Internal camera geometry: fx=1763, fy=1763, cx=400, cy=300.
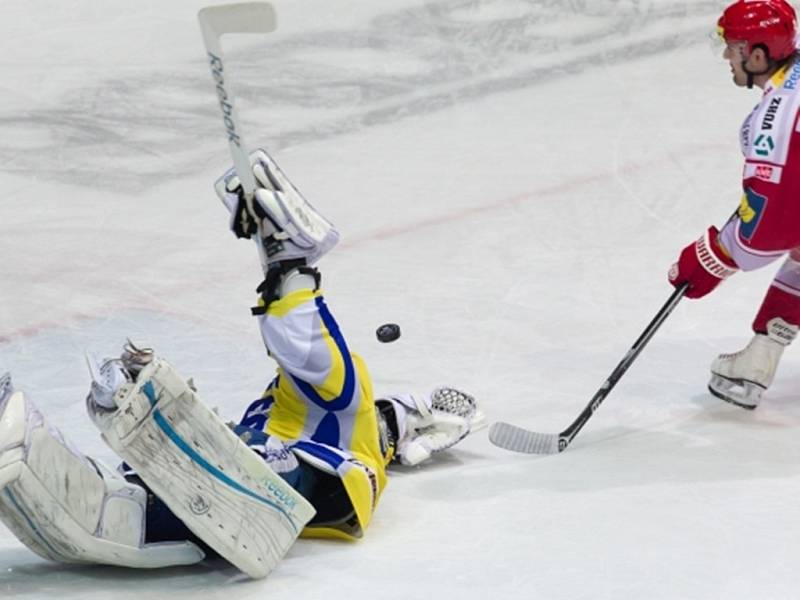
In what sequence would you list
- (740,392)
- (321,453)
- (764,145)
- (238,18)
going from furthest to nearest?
(740,392) < (764,145) < (321,453) < (238,18)

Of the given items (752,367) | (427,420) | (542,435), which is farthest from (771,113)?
(427,420)

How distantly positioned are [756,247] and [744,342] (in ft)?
2.20

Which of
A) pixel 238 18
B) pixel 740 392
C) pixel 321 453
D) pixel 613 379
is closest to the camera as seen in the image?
pixel 238 18

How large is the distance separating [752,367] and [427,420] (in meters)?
0.80

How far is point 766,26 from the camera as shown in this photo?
3.59 m

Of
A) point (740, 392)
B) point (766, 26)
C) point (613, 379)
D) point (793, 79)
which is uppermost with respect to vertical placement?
point (766, 26)

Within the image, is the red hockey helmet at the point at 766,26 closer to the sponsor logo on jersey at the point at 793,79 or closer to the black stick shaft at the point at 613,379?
the sponsor logo on jersey at the point at 793,79

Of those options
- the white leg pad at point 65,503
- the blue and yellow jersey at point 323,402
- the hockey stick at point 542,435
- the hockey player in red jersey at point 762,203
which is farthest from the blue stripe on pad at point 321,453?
the hockey player in red jersey at point 762,203

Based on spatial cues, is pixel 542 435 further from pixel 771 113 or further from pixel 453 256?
pixel 453 256

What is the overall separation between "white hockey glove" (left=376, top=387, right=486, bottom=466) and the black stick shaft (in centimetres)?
19

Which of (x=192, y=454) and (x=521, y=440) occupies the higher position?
(x=192, y=454)

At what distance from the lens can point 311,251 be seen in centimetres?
311

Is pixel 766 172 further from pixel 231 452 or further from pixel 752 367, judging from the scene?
pixel 231 452

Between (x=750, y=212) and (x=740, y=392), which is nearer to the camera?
(x=750, y=212)
